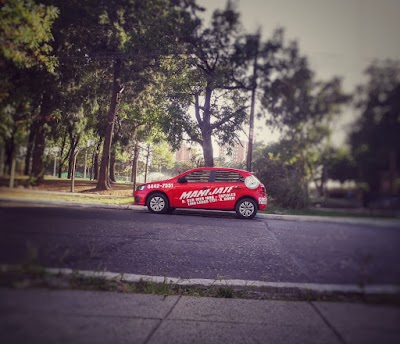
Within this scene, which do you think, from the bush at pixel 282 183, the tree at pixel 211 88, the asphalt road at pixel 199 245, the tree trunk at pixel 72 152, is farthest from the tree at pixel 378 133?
the tree trunk at pixel 72 152

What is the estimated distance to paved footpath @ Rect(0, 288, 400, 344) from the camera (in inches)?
45.9

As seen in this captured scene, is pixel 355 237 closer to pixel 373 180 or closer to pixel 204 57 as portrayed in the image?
pixel 373 180

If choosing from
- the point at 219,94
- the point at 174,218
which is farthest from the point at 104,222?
the point at 219,94

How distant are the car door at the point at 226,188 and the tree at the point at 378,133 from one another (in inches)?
30.5

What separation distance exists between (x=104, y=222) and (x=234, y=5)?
62.4 inches

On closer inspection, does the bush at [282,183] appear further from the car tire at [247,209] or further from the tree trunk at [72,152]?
the tree trunk at [72,152]

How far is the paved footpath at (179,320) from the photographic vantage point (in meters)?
1.17

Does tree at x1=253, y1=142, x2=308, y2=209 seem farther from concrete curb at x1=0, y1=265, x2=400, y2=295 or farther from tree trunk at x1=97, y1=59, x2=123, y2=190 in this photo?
tree trunk at x1=97, y1=59, x2=123, y2=190

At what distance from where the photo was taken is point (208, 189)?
1717mm

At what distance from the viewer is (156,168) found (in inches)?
69.4

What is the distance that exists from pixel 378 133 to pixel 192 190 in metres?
1.11

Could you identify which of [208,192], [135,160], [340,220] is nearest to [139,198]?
[135,160]

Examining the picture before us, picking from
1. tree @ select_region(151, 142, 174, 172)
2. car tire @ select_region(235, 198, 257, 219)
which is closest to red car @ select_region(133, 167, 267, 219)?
car tire @ select_region(235, 198, 257, 219)

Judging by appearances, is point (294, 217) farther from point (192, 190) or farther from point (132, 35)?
point (132, 35)
